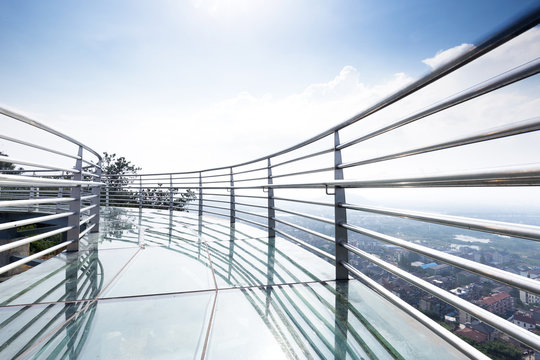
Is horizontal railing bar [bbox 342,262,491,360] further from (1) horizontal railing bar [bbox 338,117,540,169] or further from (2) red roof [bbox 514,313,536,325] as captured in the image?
(1) horizontal railing bar [bbox 338,117,540,169]

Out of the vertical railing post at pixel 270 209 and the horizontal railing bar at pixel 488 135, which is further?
the vertical railing post at pixel 270 209

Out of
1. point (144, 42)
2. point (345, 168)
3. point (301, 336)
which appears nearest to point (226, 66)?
point (144, 42)

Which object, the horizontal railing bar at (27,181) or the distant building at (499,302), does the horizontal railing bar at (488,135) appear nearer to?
the distant building at (499,302)

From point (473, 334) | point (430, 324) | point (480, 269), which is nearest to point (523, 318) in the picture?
point (473, 334)

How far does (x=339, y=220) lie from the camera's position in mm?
1714

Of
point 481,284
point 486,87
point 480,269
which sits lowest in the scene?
point 481,284

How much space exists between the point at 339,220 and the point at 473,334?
89 cm

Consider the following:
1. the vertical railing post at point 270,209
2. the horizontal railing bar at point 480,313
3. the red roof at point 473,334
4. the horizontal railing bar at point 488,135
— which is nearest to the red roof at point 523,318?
the red roof at point 473,334

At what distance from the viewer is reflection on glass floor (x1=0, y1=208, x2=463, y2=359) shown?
1.04 m

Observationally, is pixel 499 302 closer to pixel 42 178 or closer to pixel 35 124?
pixel 42 178

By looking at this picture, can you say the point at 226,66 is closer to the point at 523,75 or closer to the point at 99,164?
the point at 99,164

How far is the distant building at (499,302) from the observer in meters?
0.99

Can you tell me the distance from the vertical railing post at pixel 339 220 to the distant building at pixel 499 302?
0.78 metres

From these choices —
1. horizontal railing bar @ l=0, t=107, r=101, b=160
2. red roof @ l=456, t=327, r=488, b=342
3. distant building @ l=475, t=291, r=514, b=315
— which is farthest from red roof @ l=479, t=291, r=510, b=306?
horizontal railing bar @ l=0, t=107, r=101, b=160
